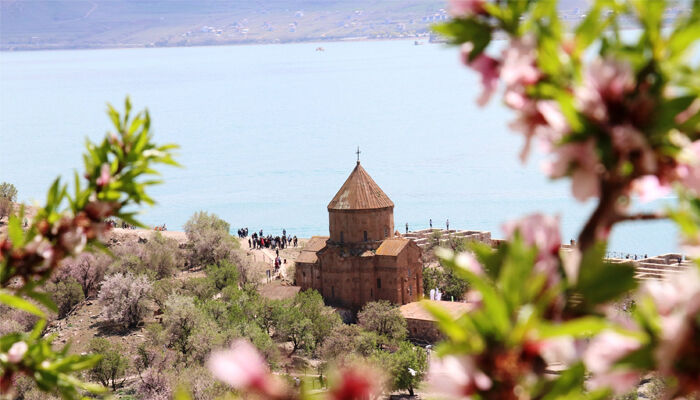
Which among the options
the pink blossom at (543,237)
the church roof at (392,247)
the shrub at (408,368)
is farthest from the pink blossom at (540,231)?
the church roof at (392,247)

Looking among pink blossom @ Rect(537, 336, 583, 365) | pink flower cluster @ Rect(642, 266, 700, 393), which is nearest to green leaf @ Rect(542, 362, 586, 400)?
pink blossom @ Rect(537, 336, 583, 365)

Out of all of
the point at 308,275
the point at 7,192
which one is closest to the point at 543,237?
the point at 308,275

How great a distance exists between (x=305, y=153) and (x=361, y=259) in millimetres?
75907

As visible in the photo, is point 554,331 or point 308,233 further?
point 308,233

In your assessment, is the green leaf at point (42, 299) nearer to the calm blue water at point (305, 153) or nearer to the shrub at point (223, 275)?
the shrub at point (223, 275)

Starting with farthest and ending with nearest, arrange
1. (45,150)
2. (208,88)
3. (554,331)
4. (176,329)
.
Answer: (208,88)
(45,150)
(176,329)
(554,331)

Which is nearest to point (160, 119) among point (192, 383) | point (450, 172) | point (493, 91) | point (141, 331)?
point (450, 172)

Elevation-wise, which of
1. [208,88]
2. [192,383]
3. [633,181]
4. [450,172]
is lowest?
[192,383]

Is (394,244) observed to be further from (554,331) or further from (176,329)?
(554,331)

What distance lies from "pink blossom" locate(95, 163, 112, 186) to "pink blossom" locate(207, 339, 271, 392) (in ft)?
5.19

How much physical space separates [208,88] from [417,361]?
570ft

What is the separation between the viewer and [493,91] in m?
1.83

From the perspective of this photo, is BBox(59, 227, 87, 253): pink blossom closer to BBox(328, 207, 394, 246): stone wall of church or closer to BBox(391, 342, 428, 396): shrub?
BBox(391, 342, 428, 396): shrub

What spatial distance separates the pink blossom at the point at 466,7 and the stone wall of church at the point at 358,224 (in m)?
34.9
